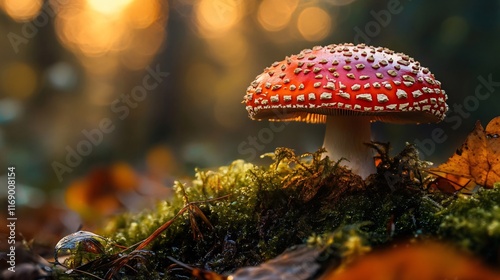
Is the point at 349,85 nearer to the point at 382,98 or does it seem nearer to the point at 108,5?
the point at 382,98

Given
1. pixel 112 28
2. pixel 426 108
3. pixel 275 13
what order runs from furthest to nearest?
1. pixel 112 28
2. pixel 275 13
3. pixel 426 108

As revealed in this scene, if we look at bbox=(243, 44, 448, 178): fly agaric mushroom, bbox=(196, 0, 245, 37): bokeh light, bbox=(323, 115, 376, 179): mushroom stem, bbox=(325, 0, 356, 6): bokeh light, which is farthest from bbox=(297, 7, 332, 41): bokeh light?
bbox=(243, 44, 448, 178): fly agaric mushroom

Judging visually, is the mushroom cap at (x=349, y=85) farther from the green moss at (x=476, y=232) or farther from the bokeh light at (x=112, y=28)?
the bokeh light at (x=112, y=28)

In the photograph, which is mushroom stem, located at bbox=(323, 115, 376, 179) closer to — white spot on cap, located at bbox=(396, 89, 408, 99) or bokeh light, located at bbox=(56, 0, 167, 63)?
white spot on cap, located at bbox=(396, 89, 408, 99)

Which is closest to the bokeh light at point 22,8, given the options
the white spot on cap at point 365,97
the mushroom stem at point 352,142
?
the mushroom stem at point 352,142

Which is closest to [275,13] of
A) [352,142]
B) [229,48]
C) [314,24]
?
[229,48]

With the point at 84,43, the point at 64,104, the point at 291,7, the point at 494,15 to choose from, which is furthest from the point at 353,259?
the point at 84,43
